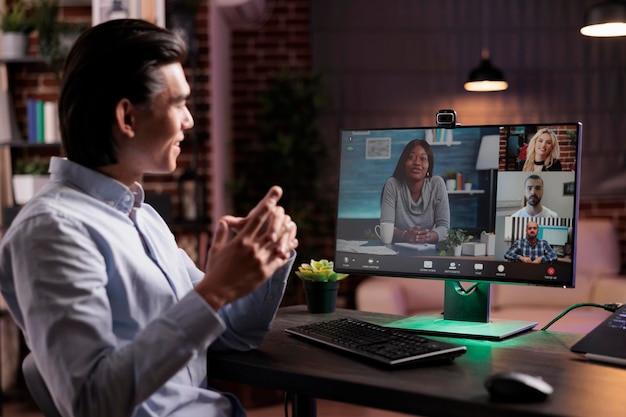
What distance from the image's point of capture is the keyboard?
4.57 feet

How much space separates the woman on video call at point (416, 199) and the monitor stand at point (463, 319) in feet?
0.49

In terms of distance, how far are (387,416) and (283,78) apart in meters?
2.30

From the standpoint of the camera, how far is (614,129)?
5.11 meters

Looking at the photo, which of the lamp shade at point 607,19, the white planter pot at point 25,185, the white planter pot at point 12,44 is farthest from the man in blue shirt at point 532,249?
the white planter pot at point 12,44

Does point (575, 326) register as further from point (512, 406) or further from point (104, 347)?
point (104, 347)

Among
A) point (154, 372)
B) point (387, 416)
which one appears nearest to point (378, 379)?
point (154, 372)

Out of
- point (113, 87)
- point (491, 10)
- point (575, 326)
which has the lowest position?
point (575, 326)

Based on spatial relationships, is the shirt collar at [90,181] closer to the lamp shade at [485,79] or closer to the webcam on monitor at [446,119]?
the webcam on monitor at [446,119]

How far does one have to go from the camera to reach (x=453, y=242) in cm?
177

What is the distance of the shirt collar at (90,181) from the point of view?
138cm

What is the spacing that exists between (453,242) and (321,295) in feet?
1.28

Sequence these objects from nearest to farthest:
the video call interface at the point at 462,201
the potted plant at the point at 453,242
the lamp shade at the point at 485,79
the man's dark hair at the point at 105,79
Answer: the man's dark hair at the point at 105,79 < the video call interface at the point at 462,201 < the potted plant at the point at 453,242 < the lamp shade at the point at 485,79

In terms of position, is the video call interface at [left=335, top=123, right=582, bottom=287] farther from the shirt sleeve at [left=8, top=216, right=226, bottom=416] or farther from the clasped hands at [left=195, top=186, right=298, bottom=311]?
the shirt sleeve at [left=8, top=216, right=226, bottom=416]

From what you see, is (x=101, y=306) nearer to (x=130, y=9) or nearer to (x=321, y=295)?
(x=321, y=295)
